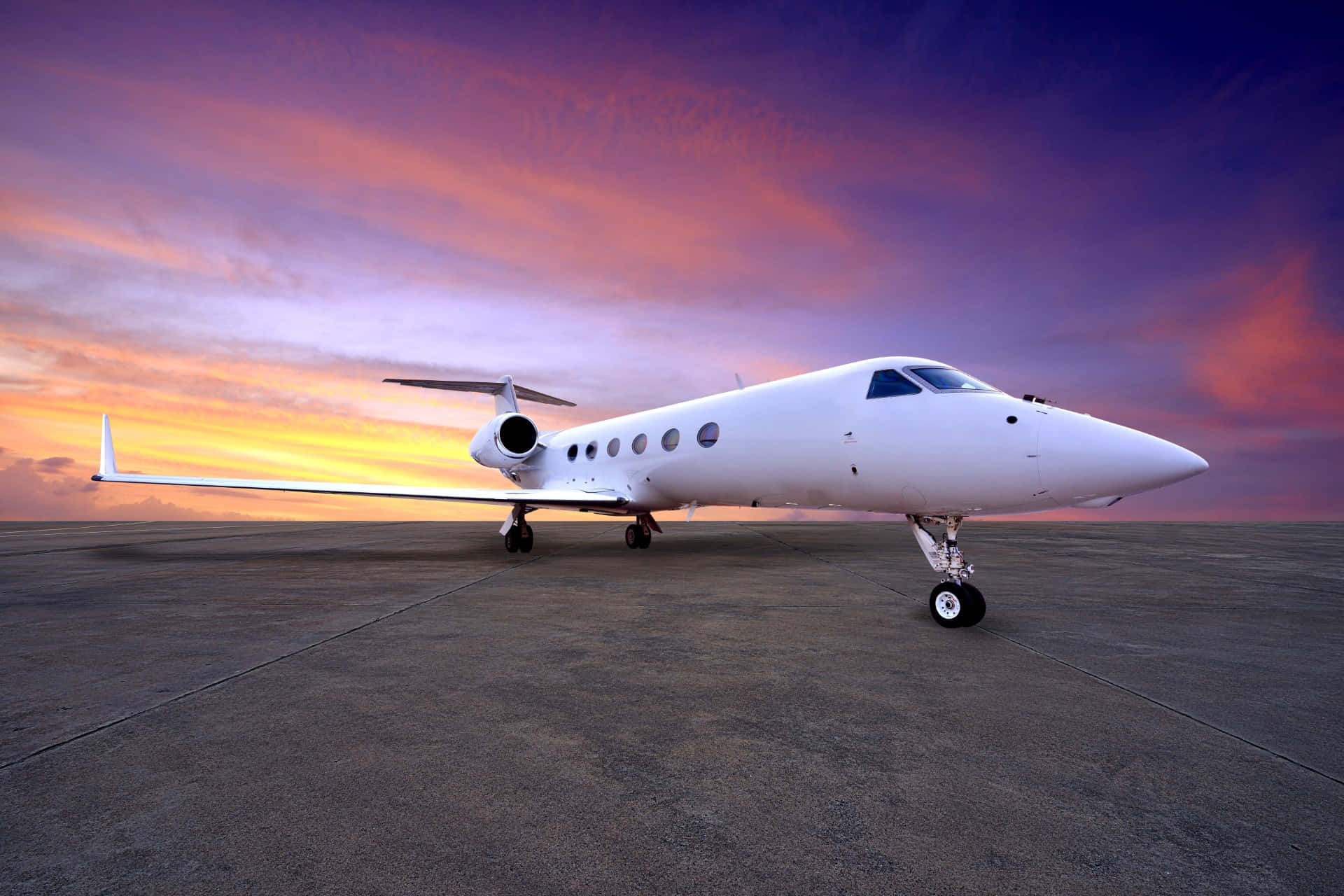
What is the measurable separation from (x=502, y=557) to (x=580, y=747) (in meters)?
9.24

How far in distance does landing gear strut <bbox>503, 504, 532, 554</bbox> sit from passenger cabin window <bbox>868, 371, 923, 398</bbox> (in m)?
7.37

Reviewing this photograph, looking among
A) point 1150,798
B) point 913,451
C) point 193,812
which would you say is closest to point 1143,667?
point 1150,798

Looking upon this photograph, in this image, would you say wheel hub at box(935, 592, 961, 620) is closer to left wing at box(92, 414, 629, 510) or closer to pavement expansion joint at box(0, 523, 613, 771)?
pavement expansion joint at box(0, 523, 613, 771)

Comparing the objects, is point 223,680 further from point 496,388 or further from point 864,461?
point 496,388

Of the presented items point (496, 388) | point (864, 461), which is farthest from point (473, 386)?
point (864, 461)

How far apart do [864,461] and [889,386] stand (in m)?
0.88

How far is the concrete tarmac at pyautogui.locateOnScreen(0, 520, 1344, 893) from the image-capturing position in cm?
198

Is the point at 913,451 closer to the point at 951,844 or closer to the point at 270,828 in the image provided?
the point at 951,844

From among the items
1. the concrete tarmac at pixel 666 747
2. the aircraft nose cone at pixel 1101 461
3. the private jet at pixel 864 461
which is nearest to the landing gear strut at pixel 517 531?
the private jet at pixel 864 461

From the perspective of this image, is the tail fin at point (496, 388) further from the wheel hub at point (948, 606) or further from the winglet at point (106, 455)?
the wheel hub at point (948, 606)

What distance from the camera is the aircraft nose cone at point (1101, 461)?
4.98 meters

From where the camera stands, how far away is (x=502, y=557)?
11.6m

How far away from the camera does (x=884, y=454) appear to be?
22.5ft

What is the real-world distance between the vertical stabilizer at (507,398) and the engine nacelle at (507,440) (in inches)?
55.0
